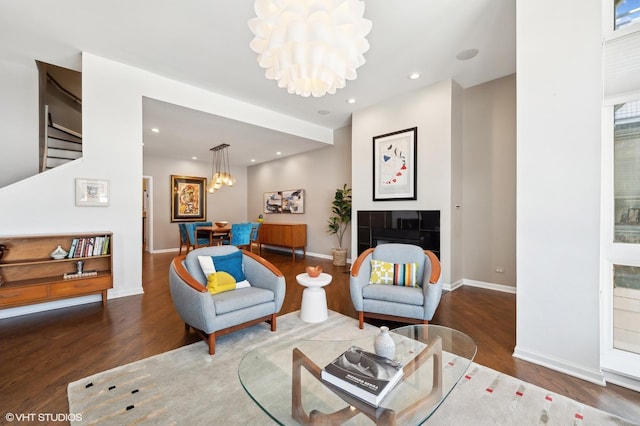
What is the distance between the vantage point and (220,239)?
22.3ft

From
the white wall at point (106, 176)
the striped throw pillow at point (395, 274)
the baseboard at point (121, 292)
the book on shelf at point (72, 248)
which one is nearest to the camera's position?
the striped throw pillow at point (395, 274)

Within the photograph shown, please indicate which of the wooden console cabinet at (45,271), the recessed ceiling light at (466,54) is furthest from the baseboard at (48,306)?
the recessed ceiling light at (466,54)

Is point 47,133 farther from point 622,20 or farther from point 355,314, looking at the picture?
point 622,20

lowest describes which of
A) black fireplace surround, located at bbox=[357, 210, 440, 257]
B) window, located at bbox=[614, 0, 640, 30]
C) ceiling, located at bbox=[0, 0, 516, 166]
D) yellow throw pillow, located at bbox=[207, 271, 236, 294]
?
yellow throw pillow, located at bbox=[207, 271, 236, 294]

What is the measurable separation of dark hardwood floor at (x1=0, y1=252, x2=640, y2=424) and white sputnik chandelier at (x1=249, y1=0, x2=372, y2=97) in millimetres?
2515

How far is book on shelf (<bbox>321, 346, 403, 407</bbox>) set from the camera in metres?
1.23

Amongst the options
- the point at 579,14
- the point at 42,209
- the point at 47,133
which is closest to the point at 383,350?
the point at 579,14

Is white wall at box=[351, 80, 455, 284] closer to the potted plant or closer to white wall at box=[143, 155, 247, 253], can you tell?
the potted plant

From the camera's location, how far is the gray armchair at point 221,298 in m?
2.26

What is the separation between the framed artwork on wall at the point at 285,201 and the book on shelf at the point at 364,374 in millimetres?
6018

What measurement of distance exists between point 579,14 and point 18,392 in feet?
15.7

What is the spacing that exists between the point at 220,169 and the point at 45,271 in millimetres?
6081

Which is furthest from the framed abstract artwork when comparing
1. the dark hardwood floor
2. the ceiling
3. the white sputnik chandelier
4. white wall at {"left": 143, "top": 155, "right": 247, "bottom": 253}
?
white wall at {"left": 143, "top": 155, "right": 247, "bottom": 253}

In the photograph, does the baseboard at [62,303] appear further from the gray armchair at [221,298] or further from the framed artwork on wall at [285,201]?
the framed artwork on wall at [285,201]
